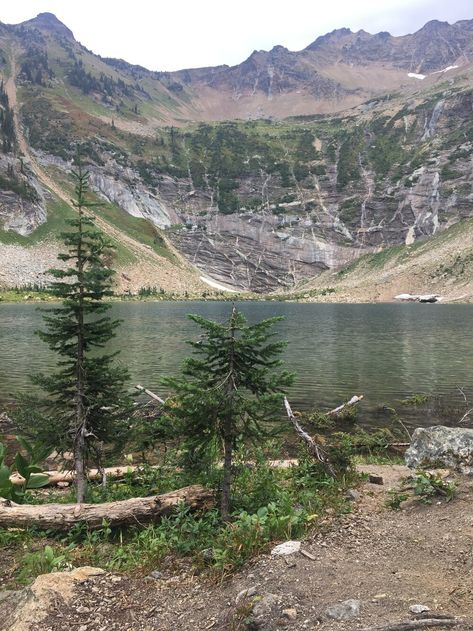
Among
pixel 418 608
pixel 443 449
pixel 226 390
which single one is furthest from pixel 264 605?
pixel 443 449

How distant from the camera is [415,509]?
9148 millimetres

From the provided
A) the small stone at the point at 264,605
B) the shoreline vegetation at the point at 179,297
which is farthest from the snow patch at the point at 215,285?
the small stone at the point at 264,605

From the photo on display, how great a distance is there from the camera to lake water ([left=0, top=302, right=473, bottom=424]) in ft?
90.6

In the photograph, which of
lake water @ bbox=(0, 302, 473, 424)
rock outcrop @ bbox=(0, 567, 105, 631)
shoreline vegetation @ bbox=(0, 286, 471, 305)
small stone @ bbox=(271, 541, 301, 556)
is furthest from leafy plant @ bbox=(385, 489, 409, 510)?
shoreline vegetation @ bbox=(0, 286, 471, 305)

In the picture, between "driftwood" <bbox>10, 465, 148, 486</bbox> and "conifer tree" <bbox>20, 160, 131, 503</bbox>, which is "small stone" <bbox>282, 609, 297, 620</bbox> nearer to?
"conifer tree" <bbox>20, 160, 131, 503</bbox>

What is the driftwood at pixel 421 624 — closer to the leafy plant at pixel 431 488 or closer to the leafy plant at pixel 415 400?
the leafy plant at pixel 431 488

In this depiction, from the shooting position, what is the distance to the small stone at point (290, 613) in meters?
5.50

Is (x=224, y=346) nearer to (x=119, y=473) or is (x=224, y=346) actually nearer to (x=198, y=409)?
(x=198, y=409)

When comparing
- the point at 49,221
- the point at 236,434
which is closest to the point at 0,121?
the point at 49,221

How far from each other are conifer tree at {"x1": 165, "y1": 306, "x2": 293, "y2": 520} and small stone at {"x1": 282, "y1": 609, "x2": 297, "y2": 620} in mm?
3582

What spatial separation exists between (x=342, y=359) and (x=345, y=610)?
115 feet

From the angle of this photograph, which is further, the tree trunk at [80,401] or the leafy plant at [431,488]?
the tree trunk at [80,401]

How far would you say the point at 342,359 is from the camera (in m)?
39.8

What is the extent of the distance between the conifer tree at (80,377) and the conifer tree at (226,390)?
3.57 m
